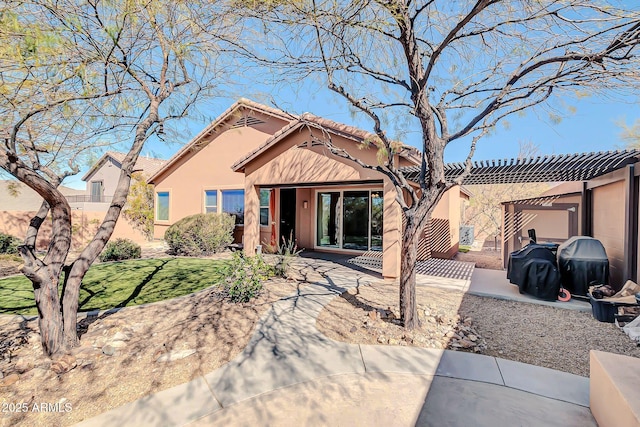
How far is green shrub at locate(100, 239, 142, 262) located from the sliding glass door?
24.8 ft

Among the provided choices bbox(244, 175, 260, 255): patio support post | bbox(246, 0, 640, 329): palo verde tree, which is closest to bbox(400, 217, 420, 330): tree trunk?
bbox(246, 0, 640, 329): palo verde tree

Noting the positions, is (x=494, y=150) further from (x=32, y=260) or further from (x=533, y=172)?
(x=32, y=260)

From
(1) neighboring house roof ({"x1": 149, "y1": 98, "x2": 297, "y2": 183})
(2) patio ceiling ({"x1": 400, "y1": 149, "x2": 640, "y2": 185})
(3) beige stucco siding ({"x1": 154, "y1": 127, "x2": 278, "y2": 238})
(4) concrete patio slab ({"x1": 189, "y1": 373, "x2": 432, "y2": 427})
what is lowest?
(4) concrete patio slab ({"x1": 189, "y1": 373, "x2": 432, "y2": 427})

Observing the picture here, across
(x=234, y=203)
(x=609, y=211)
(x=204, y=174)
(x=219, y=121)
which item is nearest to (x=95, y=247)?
(x=234, y=203)

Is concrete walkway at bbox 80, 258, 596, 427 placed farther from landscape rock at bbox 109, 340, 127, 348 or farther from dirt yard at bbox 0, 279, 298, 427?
landscape rock at bbox 109, 340, 127, 348

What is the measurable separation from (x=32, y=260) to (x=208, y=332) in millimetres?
2508

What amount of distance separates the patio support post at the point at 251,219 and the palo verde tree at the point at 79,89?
554 centimetres

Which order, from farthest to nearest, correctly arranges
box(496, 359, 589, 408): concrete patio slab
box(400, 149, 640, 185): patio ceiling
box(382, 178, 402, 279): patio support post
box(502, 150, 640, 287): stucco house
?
box(382, 178, 402, 279): patio support post, box(502, 150, 640, 287): stucco house, box(400, 149, 640, 185): patio ceiling, box(496, 359, 589, 408): concrete patio slab

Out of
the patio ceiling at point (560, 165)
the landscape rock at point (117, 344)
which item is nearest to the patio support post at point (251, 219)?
the patio ceiling at point (560, 165)

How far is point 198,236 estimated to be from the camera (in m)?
12.4

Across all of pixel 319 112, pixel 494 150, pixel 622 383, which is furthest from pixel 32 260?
pixel 494 150

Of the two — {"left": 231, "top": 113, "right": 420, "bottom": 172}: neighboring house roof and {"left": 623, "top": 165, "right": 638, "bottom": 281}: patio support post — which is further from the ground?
{"left": 231, "top": 113, "right": 420, "bottom": 172}: neighboring house roof

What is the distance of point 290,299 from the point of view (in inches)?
253

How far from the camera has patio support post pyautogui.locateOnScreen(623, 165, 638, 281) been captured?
617 centimetres
